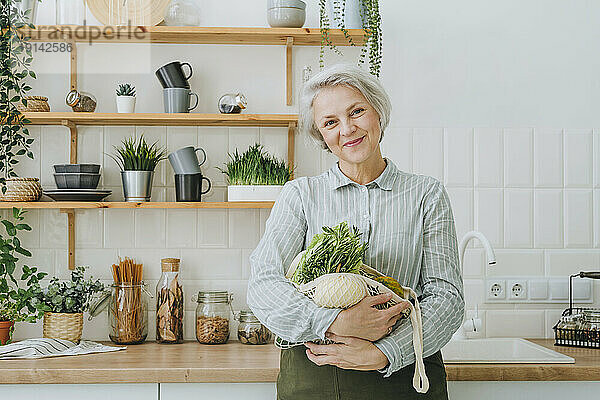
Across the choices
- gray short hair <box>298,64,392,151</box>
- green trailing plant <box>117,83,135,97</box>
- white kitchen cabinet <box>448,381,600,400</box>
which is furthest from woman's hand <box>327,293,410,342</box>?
green trailing plant <box>117,83,135,97</box>

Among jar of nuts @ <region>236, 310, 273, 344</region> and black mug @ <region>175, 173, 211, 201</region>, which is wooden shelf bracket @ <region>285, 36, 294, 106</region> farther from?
jar of nuts @ <region>236, 310, 273, 344</region>

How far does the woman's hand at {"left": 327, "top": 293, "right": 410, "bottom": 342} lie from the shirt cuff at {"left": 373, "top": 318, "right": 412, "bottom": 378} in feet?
0.09

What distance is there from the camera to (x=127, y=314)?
2.54 metres

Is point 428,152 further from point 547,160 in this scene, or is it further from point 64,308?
point 64,308

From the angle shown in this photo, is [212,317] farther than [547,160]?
No

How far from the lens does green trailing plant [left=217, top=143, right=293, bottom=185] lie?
101 inches

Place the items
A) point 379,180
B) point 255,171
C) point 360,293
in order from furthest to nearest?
point 255,171 → point 379,180 → point 360,293

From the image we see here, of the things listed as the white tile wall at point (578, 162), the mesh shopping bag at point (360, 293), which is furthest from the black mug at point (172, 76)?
the white tile wall at point (578, 162)

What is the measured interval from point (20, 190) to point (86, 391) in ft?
2.69

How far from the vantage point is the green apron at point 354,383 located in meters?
1.78

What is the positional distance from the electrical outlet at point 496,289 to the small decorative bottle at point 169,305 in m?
1.15

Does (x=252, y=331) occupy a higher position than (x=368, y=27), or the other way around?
(x=368, y=27)

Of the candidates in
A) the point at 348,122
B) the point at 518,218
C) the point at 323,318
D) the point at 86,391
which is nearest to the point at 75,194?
the point at 86,391

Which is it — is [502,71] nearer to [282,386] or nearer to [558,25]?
[558,25]
